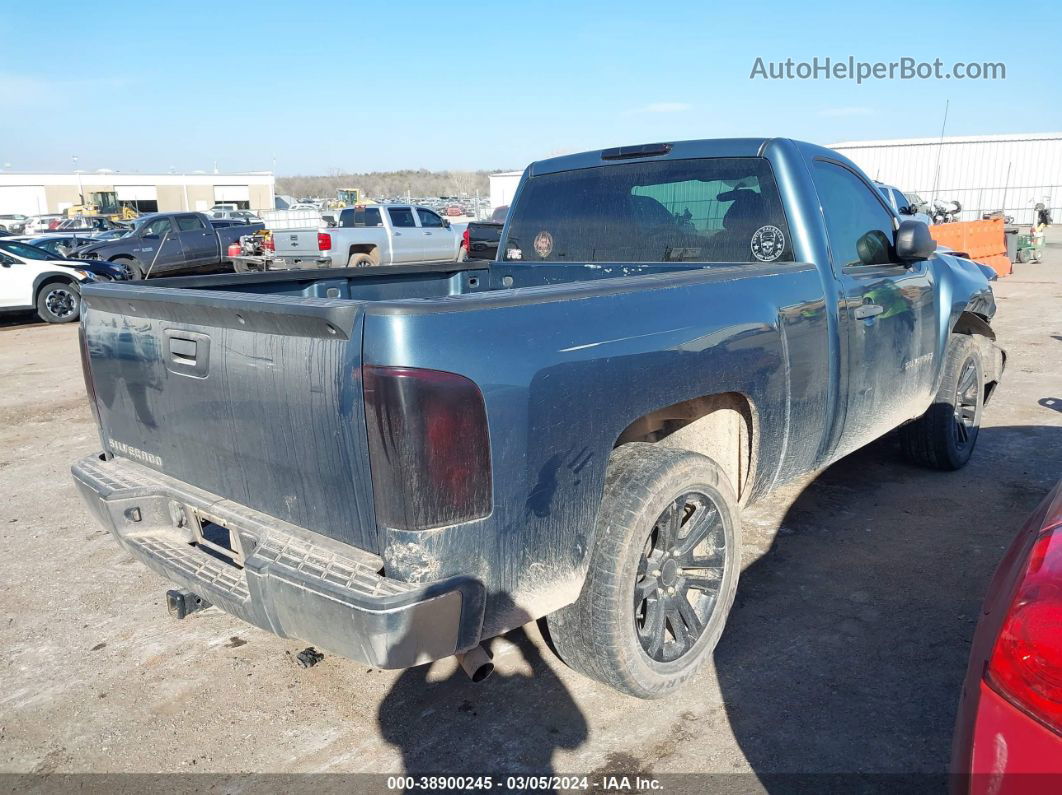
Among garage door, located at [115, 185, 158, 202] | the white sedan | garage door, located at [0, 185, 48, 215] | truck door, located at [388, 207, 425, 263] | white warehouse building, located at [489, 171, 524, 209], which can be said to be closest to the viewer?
the white sedan

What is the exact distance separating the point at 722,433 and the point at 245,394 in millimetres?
1890

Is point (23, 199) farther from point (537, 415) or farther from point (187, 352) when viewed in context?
point (537, 415)

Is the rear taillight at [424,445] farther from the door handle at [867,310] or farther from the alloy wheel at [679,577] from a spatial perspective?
the door handle at [867,310]

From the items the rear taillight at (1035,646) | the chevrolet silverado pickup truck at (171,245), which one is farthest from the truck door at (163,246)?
the rear taillight at (1035,646)

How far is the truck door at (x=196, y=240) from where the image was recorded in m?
19.8

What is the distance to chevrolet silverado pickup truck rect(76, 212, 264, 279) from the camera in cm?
1914

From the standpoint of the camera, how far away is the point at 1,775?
270 cm

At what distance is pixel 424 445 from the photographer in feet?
6.86

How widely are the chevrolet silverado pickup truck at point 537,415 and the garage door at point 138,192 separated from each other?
258ft

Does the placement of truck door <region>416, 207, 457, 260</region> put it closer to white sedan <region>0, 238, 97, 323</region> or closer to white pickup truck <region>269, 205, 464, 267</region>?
white pickup truck <region>269, 205, 464, 267</region>

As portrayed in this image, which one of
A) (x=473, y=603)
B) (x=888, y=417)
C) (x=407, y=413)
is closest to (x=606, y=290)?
(x=407, y=413)

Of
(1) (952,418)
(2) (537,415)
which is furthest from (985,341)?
(2) (537,415)

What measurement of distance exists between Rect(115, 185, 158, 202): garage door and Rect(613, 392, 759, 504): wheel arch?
79643 millimetres

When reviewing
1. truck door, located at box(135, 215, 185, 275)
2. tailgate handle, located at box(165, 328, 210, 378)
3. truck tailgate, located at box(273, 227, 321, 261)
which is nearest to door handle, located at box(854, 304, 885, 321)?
tailgate handle, located at box(165, 328, 210, 378)
